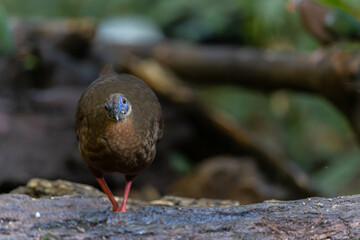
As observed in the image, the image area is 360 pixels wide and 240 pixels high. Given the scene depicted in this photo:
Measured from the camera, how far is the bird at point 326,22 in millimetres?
6332

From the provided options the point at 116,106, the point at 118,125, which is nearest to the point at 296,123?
the point at 118,125

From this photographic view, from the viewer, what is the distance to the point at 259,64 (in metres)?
7.92

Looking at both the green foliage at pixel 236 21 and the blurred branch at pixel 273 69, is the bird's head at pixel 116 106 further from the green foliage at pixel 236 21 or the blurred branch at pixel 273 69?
the green foliage at pixel 236 21

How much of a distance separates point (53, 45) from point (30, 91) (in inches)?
33.6

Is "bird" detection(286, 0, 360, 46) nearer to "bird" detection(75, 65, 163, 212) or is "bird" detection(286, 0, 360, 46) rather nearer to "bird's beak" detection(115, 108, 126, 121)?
"bird" detection(75, 65, 163, 212)

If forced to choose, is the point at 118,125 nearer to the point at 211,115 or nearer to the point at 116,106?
the point at 116,106

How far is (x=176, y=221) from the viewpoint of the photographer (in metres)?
2.82

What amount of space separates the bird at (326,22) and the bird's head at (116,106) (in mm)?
3969

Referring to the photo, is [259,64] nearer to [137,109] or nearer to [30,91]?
[30,91]

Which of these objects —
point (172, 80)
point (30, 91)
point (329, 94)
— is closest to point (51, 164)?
point (30, 91)

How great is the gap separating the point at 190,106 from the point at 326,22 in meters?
2.21

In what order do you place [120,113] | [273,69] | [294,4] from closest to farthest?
[120,113] → [294,4] → [273,69]

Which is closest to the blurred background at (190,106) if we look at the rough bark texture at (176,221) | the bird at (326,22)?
the bird at (326,22)

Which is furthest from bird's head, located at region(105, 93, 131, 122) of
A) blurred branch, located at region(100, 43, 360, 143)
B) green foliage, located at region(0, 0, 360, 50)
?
green foliage, located at region(0, 0, 360, 50)
